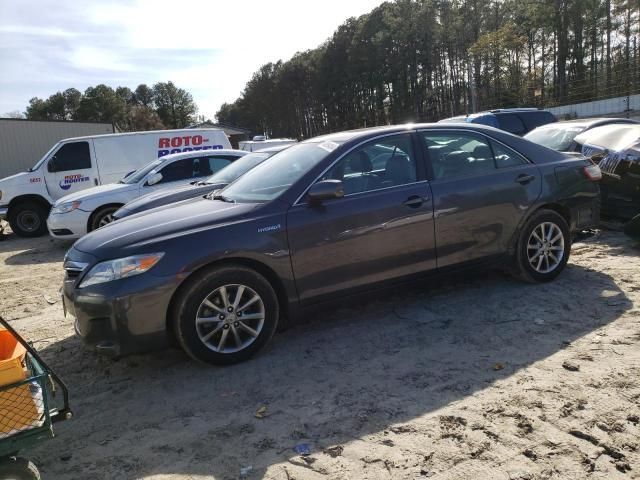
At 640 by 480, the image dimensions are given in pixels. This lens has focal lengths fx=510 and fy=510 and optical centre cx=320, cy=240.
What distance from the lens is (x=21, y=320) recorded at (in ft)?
18.1

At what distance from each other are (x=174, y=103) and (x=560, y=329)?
114 meters

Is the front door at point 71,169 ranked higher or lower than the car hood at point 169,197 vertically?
higher

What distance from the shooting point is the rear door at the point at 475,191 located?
4488mm

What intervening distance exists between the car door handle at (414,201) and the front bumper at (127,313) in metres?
1.99

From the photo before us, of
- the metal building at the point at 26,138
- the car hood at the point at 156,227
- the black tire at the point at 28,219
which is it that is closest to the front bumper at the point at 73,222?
the black tire at the point at 28,219

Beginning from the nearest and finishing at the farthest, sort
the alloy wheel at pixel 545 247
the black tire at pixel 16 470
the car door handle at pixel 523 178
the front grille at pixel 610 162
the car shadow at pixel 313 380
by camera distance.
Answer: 1. the black tire at pixel 16 470
2. the car shadow at pixel 313 380
3. the car door handle at pixel 523 178
4. the alloy wheel at pixel 545 247
5. the front grille at pixel 610 162

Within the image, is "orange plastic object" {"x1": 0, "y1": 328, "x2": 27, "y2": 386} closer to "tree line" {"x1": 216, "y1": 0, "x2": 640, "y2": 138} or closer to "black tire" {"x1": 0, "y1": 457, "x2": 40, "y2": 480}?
"black tire" {"x1": 0, "y1": 457, "x2": 40, "y2": 480}

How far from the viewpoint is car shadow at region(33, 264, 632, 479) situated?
2.86 metres

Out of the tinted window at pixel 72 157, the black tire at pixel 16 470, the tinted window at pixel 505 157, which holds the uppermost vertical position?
the tinted window at pixel 72 157

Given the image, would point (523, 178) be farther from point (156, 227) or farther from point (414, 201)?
point (156, 227)

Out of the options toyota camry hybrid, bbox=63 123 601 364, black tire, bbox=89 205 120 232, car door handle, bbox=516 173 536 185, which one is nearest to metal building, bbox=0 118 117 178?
black tire, bbox=89 205 120 232

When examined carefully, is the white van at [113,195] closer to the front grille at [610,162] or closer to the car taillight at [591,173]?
the car taillight at [591,173]

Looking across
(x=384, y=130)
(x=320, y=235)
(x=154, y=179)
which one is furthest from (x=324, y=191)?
(x=154, y=179)

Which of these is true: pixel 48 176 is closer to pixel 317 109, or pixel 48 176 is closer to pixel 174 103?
pixel 317 109
